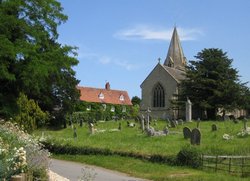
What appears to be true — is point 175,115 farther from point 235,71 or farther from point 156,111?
point 235,71

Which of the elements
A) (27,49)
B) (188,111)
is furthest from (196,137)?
(188,111)

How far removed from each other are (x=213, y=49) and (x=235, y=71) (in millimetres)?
4833

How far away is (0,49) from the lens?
2938 centimetres

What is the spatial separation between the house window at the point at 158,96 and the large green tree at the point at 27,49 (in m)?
37.2

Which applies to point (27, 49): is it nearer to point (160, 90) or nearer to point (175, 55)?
point (160, 90)

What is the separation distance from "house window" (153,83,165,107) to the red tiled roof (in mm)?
14566

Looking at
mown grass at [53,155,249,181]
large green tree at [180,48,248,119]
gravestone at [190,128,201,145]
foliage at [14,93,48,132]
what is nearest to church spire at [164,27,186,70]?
large green tree at [180,48,248,119]

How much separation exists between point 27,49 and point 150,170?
1395 cm

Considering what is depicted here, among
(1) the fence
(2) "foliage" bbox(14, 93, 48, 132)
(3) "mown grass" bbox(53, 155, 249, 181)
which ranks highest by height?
(2) "foliage" bbox(14, 93, 48, 132)

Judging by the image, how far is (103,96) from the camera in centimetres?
8781

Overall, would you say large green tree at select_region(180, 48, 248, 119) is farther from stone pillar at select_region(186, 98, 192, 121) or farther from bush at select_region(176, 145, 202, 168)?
bush at select_region(176, 145, 202, 168)

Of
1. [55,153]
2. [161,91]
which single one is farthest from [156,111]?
[55,153]

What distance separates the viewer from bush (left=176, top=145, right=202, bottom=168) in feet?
70.2

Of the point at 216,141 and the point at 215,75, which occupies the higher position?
the point at 215,75
